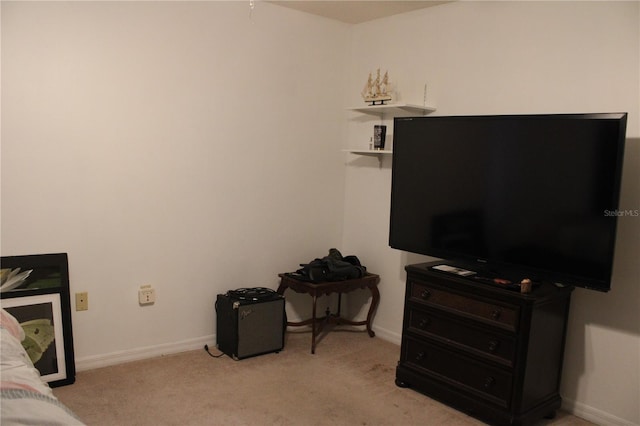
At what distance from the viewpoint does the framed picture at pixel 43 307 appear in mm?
2816

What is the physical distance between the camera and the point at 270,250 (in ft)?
12.6

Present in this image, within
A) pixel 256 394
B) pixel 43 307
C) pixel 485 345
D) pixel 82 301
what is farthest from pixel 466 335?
pixel 43 307

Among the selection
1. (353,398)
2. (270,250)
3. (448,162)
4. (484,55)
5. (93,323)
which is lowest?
(353,398)

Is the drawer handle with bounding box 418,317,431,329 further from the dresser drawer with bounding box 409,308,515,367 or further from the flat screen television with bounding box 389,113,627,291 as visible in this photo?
the flat screen television with bounding box 389,113,627,291

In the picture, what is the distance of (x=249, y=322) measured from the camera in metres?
3.39

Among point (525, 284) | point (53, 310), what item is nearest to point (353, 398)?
point (525, 284)

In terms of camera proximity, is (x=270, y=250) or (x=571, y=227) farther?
(x=270, y=250)

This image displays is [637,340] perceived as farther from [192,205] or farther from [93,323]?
[93,323]

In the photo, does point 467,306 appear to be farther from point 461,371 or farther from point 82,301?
point 82,301

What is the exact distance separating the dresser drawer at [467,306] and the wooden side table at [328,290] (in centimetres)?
71

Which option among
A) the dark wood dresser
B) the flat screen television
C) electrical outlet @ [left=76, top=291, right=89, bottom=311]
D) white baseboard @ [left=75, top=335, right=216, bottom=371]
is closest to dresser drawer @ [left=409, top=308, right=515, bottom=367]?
the dark wood dresser

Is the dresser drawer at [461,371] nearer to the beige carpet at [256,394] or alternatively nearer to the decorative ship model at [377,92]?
the beige carpet at [256,394]

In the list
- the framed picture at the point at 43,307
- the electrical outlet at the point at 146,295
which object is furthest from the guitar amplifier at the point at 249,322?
the framed picture at the point at 43,307

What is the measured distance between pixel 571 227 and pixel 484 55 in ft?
4.18
